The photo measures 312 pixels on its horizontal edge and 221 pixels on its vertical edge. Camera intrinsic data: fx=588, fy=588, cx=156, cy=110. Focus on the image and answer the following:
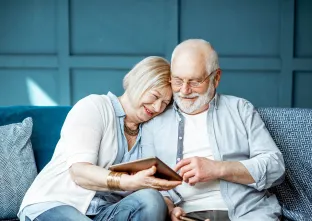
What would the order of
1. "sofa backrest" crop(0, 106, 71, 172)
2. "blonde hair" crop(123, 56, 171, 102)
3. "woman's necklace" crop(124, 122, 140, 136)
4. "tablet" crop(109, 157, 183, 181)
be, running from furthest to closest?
"sofa backrest" crop(0, 106, 71, 172)
"woman's necklace" crop(124, 122, 140, 136)
"blonde hair" crop(123, 56, 171, 102)
"tablet" crop(109, 157, 183, 181)

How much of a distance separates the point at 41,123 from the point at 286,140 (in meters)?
1.18

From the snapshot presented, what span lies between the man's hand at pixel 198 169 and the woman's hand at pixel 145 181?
4.1 inches

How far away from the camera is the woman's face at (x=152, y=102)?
246cm

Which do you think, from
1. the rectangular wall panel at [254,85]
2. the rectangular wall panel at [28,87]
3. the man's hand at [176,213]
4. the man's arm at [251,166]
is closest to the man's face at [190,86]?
the man's arm at [251,166]

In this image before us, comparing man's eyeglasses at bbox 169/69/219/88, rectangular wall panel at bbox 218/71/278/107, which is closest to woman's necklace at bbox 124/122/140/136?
man's eyeglasses at bbox 169/69/219/88

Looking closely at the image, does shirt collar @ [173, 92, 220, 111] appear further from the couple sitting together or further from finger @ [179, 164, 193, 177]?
finger @ [179, 164, 193, 177]

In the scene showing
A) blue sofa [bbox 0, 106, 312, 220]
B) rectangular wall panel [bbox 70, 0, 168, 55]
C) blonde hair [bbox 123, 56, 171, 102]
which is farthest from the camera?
rectangular wall panel [bbox 70, 0, 168, 55]

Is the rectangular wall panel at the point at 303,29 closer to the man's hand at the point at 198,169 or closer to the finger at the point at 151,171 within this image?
the man's hand at the point at 198,169

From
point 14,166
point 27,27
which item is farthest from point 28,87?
point 14,166

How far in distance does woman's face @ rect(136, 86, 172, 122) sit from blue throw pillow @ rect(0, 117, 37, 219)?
23.6 inches

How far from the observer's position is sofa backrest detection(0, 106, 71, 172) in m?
2.85

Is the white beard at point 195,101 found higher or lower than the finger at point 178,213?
higher

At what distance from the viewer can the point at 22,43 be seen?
Answer: 186 inches

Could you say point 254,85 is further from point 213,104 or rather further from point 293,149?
point 213,104
